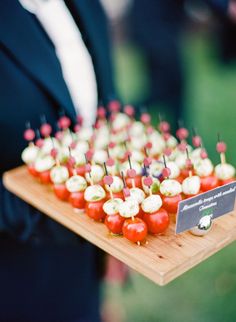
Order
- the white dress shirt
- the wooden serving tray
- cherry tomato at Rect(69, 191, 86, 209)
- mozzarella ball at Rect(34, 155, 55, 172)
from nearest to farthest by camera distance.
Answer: the wooden serving tray, cherry tomato at Rect(69, 191, 86, 209), mozzarella ball at Rect(34, 155, 55, 172), the white dress shirt

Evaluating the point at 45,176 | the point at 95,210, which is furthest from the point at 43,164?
the point at 95,210

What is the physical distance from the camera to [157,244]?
117 centimetres

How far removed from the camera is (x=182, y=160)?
1.40 metres

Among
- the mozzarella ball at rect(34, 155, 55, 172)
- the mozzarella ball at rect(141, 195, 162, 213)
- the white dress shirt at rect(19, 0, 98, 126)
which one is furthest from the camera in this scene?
the white dress shirt at rect(19, 0, 98, 126)

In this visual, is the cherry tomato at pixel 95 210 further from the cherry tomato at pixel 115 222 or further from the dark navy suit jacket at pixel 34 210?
the dark navy suit jacket at pixel 34 210

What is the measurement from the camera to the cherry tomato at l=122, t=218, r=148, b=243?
3.74ft

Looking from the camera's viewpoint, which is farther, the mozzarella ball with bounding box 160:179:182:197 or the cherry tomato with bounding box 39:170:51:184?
the cherry tomato with bounding box 39:170:51:184

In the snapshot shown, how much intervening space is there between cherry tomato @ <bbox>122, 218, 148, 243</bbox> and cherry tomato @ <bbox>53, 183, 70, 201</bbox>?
26 cm

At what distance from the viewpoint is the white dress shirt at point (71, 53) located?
158 cm

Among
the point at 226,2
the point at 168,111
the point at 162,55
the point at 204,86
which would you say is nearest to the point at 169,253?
the point at 168,111

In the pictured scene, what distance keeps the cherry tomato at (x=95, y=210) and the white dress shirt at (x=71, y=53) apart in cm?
51

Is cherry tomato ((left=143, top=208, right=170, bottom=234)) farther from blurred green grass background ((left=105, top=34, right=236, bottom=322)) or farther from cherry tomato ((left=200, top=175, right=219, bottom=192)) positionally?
blurred green grass background ((left=105, top=34, right=236, bottom=322))

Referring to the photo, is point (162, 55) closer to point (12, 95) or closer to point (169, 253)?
point (12, 95)

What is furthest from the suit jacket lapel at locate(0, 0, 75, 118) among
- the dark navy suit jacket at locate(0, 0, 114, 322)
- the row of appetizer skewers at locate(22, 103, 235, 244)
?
the row of appetizer skewers at locate(22, 103, 235, 244)
